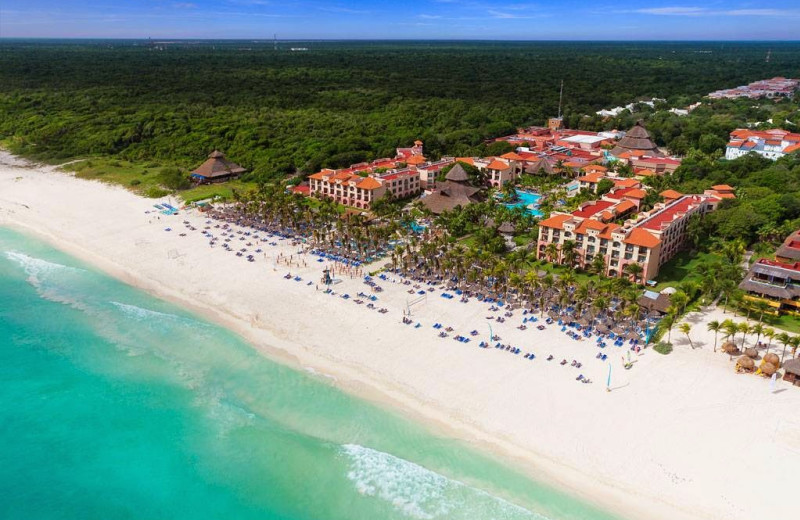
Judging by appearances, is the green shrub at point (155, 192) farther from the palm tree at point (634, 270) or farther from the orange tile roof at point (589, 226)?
the palm tree at point (634, 270)

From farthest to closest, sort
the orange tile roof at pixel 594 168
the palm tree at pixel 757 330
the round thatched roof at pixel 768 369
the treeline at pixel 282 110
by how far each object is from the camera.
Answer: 1. the treeline at pixel 282 110
2. the orange tile roof at pixel 594 168
3. the palm tree at pixel 757 330
4. the round thatched roof at pixel 768 369

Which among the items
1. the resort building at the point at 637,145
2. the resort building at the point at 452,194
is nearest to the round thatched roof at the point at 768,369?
the resort building at the point at 452,194

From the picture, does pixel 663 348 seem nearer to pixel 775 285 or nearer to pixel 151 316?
pixel 775 285

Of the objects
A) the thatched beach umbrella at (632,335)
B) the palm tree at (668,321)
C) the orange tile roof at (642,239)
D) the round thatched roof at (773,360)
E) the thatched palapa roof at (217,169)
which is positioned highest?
the orange tile roof at (642,239)

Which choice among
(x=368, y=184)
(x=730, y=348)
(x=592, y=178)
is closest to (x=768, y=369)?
(x=730, y=348)

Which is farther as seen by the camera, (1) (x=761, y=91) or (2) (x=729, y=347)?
(1) (x=761, y=91)

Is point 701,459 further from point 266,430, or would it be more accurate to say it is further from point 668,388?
point 266,430
